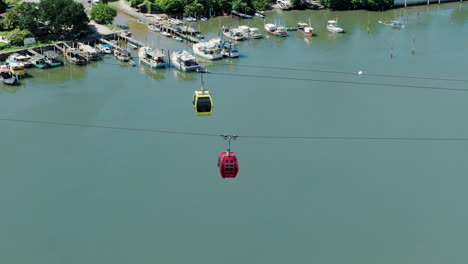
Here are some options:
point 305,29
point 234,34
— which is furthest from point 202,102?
point 305,29

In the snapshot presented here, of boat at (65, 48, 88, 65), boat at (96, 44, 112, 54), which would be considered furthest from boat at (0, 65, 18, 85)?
boat at (96, 44, 112, 54)

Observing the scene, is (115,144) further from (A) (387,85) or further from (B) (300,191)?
(A) (387,85)

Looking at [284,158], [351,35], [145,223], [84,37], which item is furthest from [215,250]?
[351,35]

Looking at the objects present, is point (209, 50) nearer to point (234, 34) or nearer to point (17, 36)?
point (234, 34)

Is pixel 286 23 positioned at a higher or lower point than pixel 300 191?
higher

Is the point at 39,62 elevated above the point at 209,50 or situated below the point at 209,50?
below

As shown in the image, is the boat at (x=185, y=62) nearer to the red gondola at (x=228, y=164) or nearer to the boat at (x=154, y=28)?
the boat at (x=154, y=28)

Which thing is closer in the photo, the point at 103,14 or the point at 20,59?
the point at 20,59
